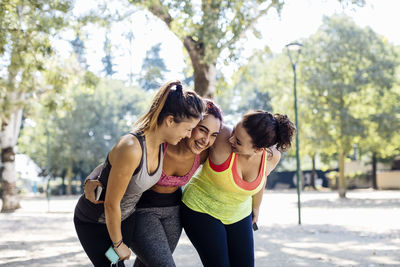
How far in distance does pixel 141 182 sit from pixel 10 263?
18.6 ft

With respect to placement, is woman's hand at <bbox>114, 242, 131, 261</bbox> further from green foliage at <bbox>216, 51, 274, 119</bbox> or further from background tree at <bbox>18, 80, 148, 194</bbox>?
green foliage at <bbox>216, 51, 274, 119</bbox>

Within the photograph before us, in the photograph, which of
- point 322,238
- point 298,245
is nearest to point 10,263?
point 298,245

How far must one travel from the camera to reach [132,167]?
310cm

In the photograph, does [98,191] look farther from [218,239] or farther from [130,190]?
[218,239]

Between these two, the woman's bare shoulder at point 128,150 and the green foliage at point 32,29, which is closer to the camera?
the woman's bare shoulder at point 128,150

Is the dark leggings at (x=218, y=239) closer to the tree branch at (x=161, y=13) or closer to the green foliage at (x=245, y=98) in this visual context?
the tree branch at (x=161, y=13)

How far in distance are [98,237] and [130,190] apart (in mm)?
436

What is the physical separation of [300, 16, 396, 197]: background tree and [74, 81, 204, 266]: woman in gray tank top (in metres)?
22.1

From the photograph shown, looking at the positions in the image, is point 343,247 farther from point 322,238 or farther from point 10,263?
point 10,263

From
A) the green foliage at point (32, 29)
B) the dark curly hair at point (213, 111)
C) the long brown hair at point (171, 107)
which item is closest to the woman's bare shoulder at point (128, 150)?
the long brown hair at point (171, 107)

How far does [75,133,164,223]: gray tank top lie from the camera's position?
3174 mm

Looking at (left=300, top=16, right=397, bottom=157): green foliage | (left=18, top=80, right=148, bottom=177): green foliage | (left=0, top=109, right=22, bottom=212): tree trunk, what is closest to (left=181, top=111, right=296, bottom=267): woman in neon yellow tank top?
(left=0, top=109, right=22, bottom=212): tree trunk

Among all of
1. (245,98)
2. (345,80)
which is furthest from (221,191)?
(245,98)

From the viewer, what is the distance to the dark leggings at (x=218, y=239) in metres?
Answer: 3.60
